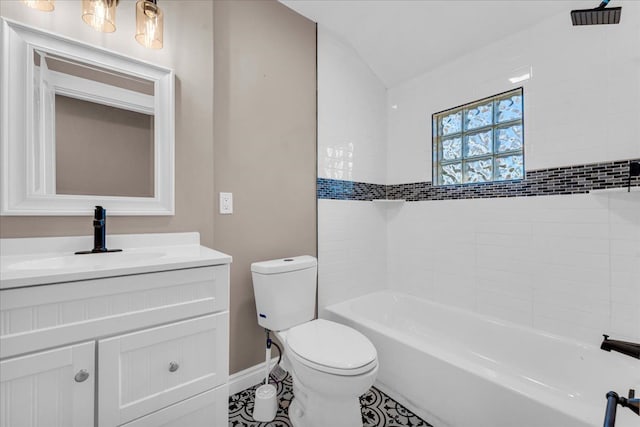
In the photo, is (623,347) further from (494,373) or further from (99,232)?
(99,232)

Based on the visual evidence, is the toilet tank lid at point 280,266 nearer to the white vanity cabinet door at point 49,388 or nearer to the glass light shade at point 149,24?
the white vanity cabinet door at point 49,388

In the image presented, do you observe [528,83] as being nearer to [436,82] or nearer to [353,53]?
[436,82]

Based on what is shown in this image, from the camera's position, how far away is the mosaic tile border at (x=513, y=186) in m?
1.53

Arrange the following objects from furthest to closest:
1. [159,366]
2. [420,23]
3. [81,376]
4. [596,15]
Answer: [420,23]
[596,15]
[159,366]
[81,376]

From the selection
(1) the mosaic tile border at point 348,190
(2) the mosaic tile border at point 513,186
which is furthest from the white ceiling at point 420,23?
(1) the mosaic tile border at point 348,190

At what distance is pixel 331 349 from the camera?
136cm

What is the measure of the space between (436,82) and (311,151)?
119 cm

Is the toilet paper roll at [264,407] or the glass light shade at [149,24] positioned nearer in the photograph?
the glass light shade at [149,24]

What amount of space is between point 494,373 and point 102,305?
1.61 m

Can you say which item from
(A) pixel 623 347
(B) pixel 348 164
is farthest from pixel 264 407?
(B) pixel 348 164

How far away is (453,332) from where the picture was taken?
2.08 metres

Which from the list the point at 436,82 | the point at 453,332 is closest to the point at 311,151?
the point at 436,82

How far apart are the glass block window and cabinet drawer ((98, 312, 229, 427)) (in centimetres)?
199

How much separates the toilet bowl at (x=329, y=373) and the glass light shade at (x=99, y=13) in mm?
1664
